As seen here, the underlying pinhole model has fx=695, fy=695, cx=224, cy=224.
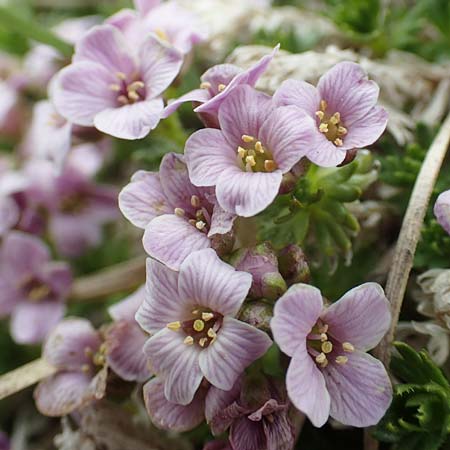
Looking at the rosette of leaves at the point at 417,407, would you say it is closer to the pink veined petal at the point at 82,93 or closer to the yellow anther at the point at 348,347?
the yellow anther at the point at 348,347

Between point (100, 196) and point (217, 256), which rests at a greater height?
point (217, 256)

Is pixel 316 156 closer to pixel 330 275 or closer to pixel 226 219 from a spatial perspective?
pixel 226 219

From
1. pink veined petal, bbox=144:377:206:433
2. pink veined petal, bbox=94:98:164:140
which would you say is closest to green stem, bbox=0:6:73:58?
pink veined petal, bbox=94:98:164:140

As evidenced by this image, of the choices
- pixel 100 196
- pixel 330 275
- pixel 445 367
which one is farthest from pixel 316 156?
pixel 100 196

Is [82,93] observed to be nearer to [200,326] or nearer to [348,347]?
[200,326]

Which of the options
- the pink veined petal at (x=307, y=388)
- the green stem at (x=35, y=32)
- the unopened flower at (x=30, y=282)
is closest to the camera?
the pink veined petal at (x=307, y=388)

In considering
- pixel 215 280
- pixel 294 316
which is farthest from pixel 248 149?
pixel 294 316

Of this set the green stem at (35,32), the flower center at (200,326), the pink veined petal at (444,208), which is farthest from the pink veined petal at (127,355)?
the green stem at (35,32)
